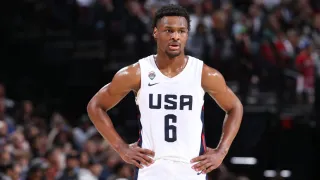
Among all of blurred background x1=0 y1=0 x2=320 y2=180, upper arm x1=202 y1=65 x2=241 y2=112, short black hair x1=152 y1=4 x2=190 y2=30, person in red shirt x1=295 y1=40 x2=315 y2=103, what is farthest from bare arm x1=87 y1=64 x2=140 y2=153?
person in red shirt x1=295 y1=40 x2=315 y2=103

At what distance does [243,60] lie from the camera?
46.6 ft

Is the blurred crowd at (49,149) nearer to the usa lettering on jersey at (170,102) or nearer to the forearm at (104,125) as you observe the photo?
the forearm at (104,125)

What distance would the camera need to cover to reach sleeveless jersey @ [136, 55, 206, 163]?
605 centimetres

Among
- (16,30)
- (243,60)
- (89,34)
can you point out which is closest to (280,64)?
(243,60)

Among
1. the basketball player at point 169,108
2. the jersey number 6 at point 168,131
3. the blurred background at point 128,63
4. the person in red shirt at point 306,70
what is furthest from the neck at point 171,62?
the person in red shirt at point 306,70

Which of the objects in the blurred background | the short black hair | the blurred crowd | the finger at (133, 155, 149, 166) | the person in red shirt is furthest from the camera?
the person in red shirt

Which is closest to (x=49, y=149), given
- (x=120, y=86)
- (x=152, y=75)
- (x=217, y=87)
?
(x=120, y=86)

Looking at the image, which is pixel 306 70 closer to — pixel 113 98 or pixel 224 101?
pixel 224 101

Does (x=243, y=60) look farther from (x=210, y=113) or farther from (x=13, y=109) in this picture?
(x=13, y=109)

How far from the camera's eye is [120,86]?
244 inches

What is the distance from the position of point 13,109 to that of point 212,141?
3.51 metres

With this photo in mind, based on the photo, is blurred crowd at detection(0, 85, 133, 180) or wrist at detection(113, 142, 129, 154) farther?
blurred crowd at detection(0, 85, 133, 180)

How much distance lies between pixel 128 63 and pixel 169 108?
7.89 m

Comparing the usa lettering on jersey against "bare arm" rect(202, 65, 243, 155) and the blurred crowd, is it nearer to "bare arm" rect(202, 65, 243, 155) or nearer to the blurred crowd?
"bare arm" rect(202, 65, 243, 155)
